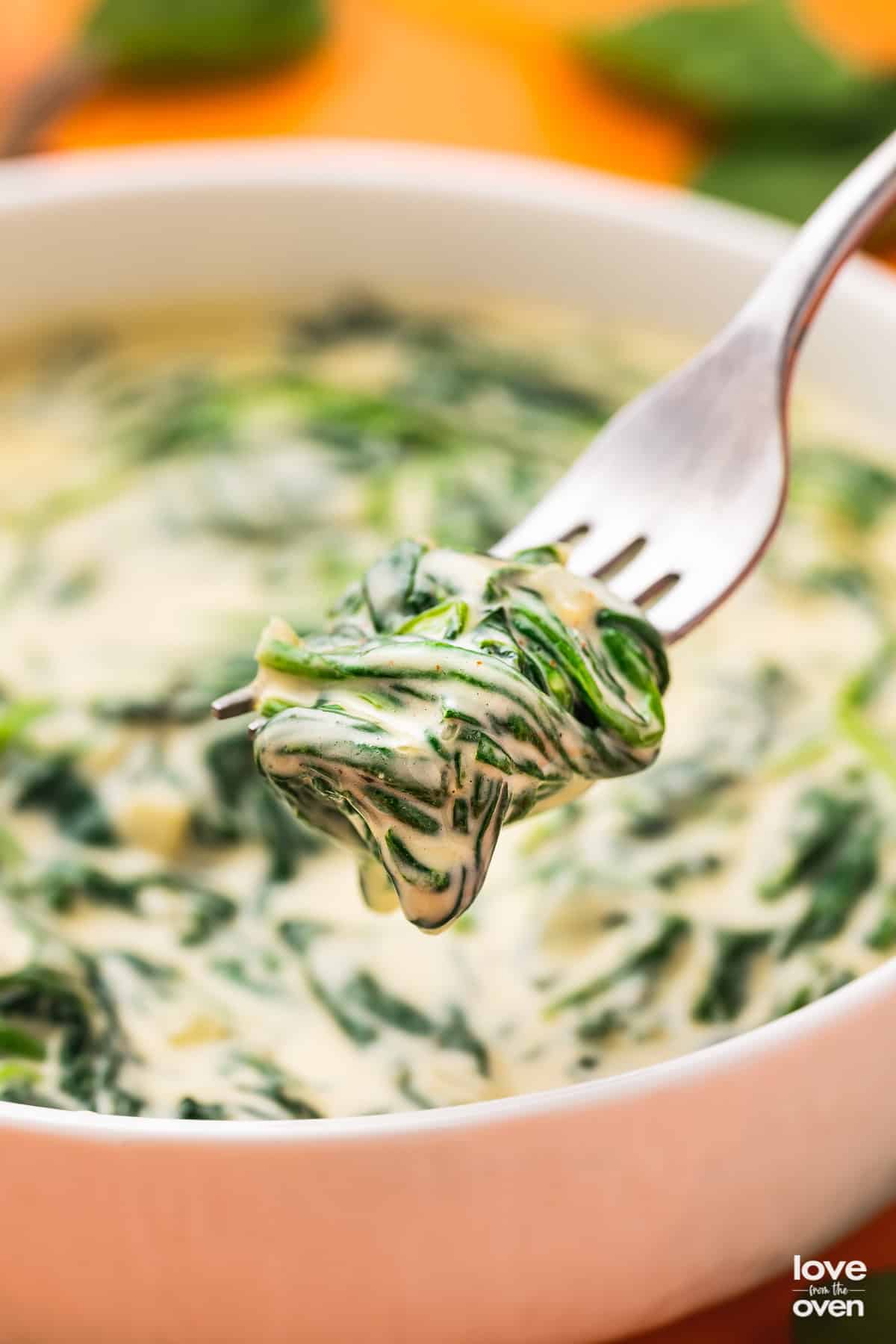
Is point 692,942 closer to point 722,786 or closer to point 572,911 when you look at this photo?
point 572,911

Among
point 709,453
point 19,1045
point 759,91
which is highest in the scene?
point 759,91

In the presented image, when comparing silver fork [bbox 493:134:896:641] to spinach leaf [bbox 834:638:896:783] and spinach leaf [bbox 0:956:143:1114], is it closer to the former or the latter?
spinach leaf [bbox 834:638:896:783]

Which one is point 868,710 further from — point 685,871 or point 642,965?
point 642,965

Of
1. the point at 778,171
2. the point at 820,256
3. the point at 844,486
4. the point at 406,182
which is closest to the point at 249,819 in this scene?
the point at 820,256

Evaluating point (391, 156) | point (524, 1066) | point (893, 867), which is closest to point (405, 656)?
point (524, 1066)

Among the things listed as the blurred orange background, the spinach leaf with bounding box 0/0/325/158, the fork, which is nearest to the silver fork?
the fork

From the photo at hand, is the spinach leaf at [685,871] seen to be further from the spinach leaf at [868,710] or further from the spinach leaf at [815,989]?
the spinach leaf at [868,710]
